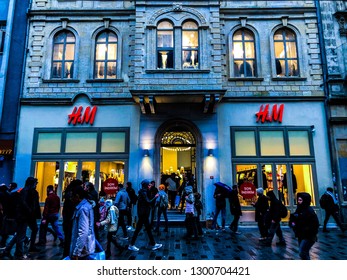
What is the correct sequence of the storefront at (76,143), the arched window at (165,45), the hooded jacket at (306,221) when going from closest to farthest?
the hooded jacket at (306,221) → the storefront at (76,143) → the arched window at (165,45)

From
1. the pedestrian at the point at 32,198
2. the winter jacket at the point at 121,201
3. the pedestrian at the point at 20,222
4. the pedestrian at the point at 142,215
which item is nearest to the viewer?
the pedestrian at the point at 20,222

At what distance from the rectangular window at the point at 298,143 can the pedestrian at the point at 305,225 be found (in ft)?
26.7

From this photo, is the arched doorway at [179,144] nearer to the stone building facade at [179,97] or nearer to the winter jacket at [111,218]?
the stone building facade at [179,97]

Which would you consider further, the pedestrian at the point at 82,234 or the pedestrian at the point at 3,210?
the pedestrian at the point at 3,210

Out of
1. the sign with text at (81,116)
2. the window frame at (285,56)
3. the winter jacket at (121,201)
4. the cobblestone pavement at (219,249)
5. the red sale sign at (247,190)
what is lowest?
the cobblestone pavement at (219,249)

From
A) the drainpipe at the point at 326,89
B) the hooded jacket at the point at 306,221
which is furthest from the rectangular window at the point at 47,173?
the drainpipe at the point at 326,89

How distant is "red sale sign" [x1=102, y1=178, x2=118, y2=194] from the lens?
12344 millimetres

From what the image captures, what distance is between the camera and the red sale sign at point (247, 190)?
40.4ft

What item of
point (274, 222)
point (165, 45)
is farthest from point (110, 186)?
point (165, 45)

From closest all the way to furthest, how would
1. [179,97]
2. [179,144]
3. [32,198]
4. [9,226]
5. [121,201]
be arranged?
[9,226]
[32,198]
[121,201]
[179,97]
[179,144]

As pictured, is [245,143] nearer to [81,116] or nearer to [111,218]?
[81,116]

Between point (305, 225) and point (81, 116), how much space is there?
11.0 meters

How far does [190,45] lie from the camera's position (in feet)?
44.1

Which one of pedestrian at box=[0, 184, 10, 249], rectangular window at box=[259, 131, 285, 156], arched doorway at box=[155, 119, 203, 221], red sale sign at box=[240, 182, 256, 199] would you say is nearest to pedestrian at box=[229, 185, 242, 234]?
red sale sign at box=[240, 182, 256, 199]
